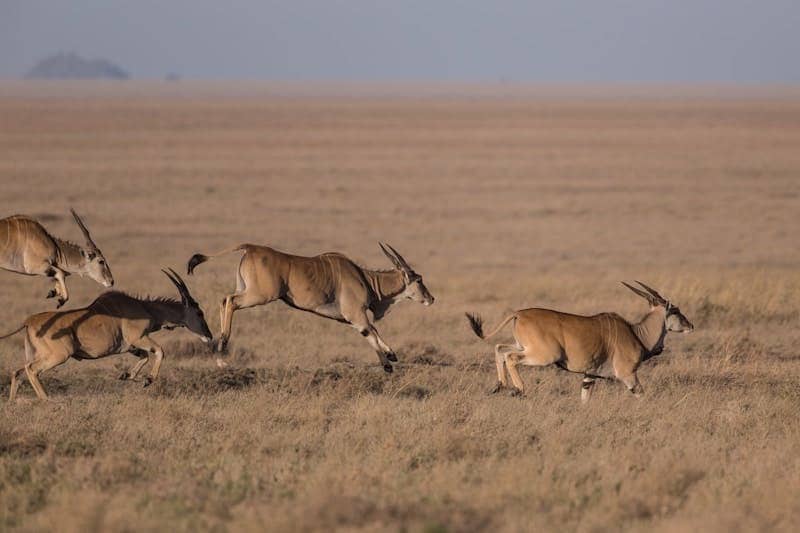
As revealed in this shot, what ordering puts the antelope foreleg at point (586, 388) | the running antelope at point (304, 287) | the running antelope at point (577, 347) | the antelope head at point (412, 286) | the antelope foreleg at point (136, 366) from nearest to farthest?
the running antelope at point (577, 347)
the antelope foreleg at point (586, 388)
the antelope foreleg at point (136, 366)
the running antelope at point (304, 287)
the antelope head at point (412, 286)

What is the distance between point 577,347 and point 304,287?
10.3 feet

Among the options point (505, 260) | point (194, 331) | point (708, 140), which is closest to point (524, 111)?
point (708, 140)

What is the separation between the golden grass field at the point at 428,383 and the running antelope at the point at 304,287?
20.7 inches

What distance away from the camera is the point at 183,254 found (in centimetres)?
2744

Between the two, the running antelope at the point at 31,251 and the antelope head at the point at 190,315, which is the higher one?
the running antelope at the point at 31,251

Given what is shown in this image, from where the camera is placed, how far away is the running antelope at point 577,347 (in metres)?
11.5

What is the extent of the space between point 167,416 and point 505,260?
57.1ft

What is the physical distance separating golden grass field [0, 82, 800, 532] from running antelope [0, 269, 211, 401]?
15.1 inches

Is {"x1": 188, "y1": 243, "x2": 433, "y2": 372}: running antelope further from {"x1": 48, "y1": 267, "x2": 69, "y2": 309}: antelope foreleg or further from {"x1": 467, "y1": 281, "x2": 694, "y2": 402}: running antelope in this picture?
{"x1": 467, "y1": 281, "x2": 694, "y2": 402}: running antelope

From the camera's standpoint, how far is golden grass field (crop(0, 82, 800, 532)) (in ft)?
27.7

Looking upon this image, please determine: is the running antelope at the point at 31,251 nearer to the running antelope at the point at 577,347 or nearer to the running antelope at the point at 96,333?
the running antelope at the point at 96,333

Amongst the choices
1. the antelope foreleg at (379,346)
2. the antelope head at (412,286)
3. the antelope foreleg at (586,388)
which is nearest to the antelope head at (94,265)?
the antelope foreleg at (379,346)

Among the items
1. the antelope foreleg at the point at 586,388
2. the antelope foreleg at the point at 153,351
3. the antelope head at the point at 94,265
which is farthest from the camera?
the antelope head at the point at 94,265

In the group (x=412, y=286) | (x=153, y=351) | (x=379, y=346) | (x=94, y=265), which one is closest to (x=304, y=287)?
(x=379, y=346)
